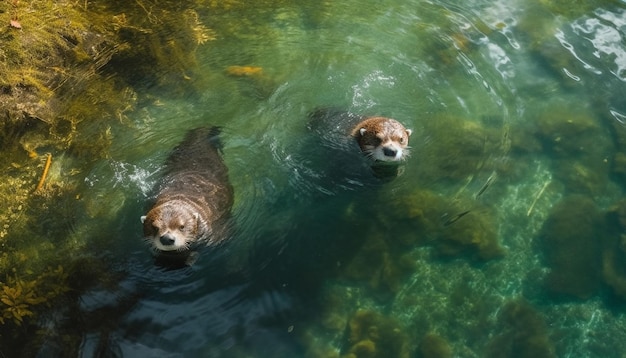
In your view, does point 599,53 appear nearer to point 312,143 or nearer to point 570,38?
point 570,38

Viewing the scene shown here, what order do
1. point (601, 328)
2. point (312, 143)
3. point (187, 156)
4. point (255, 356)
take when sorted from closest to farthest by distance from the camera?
point (255, 356) → point (601, 328) → point (187, 156) → point (312, 143)

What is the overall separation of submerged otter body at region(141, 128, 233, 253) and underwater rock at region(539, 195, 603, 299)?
4668mm

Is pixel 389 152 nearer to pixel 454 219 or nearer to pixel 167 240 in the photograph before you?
pixel 454 219

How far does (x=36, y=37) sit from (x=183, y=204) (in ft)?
14.4

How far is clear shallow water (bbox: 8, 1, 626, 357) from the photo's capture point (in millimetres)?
7199

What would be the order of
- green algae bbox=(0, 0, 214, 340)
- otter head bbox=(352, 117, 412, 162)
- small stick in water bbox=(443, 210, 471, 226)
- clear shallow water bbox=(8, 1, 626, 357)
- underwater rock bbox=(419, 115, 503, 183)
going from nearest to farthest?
1. clear shallow water bbox=(8, 1, 626, 357)
2. green algae bbox=(0, 0, 214, 340)
3. small stick in water bbox=(443, 210, 471, 226)
4. otter head bbox=(352, 117, 412, 162)
5. underwater rock bbox=(419, 115, 503, 183)

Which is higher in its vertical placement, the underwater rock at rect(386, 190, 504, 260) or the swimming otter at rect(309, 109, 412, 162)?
the swimming otter at rect(309, 109, 412, 162)

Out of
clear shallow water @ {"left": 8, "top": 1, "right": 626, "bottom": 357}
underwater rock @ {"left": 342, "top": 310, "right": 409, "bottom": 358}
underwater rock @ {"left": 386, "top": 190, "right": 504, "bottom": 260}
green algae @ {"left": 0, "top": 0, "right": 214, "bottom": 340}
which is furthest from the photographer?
underwater rock @ {"left": 386, "top": 190, "right": 504, "bottom": 260}

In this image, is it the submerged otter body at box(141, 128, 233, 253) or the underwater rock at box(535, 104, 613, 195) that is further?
the underwater rock at box(535, 104, 613, 195)

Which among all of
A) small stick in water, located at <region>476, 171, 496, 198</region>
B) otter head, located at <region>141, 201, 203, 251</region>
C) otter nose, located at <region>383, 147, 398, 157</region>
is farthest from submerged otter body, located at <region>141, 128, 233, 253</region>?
small stick in water, located at <region>476, 171, 496, 198</region>

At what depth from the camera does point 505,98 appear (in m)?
9.70

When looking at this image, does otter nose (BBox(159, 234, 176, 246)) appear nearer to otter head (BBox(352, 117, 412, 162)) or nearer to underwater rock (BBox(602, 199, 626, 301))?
otter head (BBox(352, 117, 412, 162))

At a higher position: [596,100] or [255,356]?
[596,100]

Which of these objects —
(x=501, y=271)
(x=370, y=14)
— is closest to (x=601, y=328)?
(x=501, y=271)
